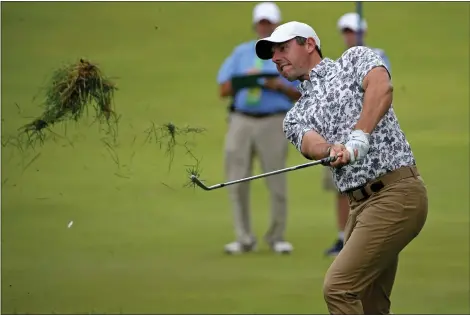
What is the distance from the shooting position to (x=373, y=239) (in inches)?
264

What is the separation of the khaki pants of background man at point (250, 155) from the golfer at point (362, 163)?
17.8ft

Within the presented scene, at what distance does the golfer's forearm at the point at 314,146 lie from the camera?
6562 mm

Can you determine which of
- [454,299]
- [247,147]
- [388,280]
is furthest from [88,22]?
[388,280]

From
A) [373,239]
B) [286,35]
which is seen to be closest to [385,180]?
[373,239]

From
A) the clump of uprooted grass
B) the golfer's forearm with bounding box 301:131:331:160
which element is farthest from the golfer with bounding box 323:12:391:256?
the golfer's forearm with bounding box 301:131:331:160

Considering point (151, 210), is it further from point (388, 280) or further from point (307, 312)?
point (388, 280)

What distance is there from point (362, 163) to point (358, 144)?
349mm

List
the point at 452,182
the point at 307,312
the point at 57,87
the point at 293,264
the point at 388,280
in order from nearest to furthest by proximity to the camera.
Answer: the point at 388,280 → the point at 57,87 → the point at 307,312 → the point at 293,264 → the point at 452,182

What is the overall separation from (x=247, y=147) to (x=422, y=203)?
18.7ft

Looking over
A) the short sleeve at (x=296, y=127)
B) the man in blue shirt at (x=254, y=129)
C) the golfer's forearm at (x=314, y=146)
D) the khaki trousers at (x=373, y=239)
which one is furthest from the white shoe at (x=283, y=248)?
the golfer's forearm at (x=314, y=146)

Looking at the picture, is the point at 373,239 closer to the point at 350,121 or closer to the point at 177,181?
the point at 350,121

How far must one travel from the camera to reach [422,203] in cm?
683

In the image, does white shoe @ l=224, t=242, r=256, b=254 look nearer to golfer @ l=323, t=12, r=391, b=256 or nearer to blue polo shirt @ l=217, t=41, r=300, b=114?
golfer @ l=323, t=12, r=391, b=256

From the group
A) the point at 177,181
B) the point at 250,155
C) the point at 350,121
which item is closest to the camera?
the point at 350,121
